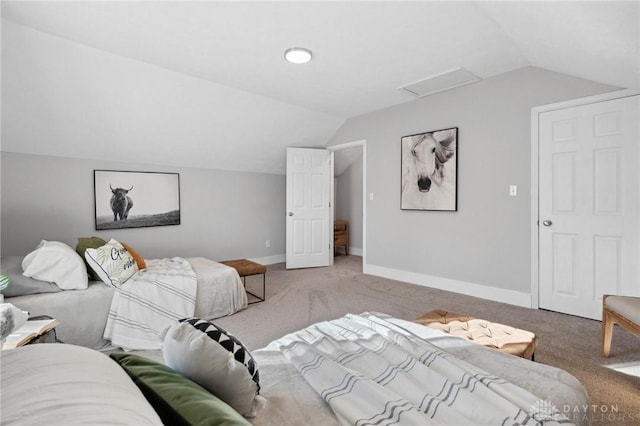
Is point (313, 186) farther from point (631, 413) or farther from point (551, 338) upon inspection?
point (631, 413)

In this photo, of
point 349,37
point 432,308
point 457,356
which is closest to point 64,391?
point 457,356

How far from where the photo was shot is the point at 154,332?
2.59 m

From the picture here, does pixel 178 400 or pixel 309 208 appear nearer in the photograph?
pixel 178 400

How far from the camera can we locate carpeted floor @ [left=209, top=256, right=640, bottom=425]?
1912 mm

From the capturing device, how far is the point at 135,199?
435 cm

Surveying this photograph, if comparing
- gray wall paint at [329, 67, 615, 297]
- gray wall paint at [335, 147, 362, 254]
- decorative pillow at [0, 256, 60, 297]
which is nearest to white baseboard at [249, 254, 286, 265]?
gray wall paint at [335, 147, 362, 254]

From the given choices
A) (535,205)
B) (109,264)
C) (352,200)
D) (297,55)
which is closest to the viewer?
(109,264)

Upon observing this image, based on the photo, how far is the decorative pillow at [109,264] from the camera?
262cm

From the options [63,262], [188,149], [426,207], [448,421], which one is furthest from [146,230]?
[448,421]

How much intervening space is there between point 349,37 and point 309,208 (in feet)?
10.2

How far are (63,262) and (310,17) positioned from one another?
2.60 m

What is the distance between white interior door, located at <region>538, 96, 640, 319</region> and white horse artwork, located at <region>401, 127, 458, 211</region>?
3.01ft

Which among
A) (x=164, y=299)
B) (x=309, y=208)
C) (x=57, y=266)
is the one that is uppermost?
(x=309, y=208)

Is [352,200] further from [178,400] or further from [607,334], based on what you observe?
[178,400]
